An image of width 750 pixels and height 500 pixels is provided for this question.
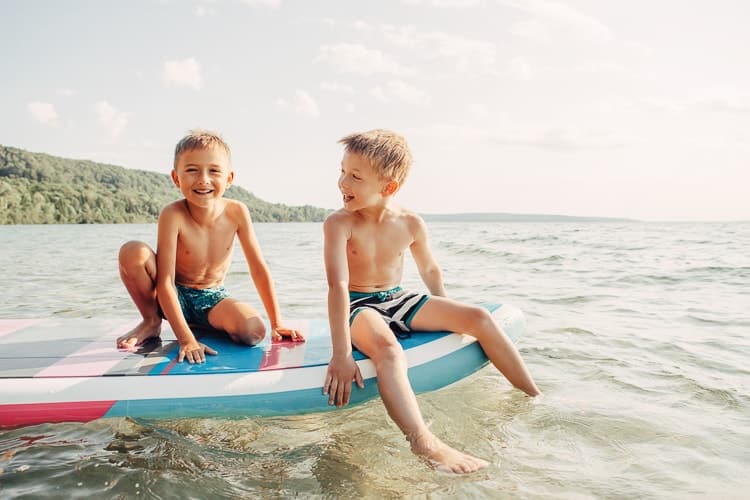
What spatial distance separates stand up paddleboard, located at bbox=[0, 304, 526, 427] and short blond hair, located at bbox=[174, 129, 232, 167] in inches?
36.7

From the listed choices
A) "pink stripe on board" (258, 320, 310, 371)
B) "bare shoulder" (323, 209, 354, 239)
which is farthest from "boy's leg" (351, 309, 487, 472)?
"bare shoulder" (323, 209, 354, 239)

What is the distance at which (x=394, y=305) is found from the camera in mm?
2785

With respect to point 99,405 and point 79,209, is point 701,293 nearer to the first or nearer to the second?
point 99,405

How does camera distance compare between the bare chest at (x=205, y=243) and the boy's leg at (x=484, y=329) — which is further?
the bare chest at (x=205, y=243)

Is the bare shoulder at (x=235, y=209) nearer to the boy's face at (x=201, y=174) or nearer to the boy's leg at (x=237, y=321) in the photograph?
the boy's face at (x=201, y=174)

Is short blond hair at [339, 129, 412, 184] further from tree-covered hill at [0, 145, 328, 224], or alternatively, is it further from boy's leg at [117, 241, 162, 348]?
tree-covered hill at [0, 145, 328, 224]

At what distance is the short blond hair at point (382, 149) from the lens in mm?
Result: 2521

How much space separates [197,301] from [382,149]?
4.19 feet

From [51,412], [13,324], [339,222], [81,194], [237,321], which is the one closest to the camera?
[51,412]

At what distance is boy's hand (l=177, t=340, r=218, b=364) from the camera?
2.54m

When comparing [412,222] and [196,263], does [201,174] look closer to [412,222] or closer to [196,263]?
[196,263]

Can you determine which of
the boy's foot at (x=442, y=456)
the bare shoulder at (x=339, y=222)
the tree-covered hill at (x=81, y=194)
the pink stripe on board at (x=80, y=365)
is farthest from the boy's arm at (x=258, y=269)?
the tree-covered hill at (x=81, y=194)

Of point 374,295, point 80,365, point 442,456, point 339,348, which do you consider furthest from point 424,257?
point 80,365

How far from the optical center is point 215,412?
231 centimetres
